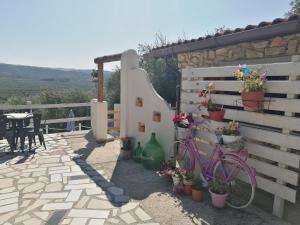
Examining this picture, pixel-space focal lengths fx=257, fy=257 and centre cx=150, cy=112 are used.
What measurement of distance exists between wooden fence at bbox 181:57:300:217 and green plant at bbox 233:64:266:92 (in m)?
0.11

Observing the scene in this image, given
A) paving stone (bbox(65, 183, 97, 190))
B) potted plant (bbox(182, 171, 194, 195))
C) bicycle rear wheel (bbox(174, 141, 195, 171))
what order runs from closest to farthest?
potted plant (bbox(182, 171, 194, 195)) → paving stone (bbox(65, 183, 97, 190)) → bicycle rear wheel (bbox(174, 141, 195, 171))

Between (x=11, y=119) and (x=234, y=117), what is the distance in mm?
5313

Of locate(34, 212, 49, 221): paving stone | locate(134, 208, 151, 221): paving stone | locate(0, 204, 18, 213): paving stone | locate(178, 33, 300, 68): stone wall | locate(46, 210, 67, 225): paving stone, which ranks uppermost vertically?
locate(178, 33, 300, 68): stone wall

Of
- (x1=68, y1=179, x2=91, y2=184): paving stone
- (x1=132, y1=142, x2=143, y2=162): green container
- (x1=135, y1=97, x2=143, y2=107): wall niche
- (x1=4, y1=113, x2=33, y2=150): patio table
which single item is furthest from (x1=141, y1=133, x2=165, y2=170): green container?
(x1=4, y1=113, x2=33, y2=150): patio table

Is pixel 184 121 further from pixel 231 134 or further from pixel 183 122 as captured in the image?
pixel 231 134

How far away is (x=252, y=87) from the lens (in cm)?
328

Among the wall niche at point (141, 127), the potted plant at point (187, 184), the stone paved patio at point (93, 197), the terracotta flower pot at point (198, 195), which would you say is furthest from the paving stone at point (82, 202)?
the wall niche at point (141, 127)

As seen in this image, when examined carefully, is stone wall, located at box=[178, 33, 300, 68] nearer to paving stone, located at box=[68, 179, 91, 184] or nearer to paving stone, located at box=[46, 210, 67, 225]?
paving stone, located at box=[68, 179, 91, 184]

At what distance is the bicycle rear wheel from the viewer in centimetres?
452

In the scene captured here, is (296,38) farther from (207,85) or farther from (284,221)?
(284,221)

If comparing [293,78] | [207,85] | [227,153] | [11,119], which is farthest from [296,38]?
[11,119]

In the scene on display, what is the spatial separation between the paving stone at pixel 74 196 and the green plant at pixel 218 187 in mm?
2053

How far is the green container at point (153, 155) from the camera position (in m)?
5.16

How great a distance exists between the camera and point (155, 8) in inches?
280
